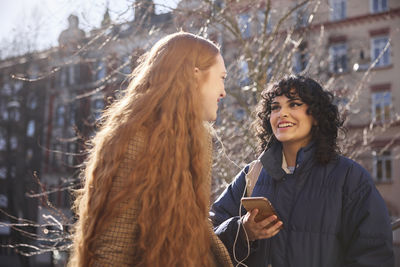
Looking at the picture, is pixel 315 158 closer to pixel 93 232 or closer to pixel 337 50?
pixel 93 232

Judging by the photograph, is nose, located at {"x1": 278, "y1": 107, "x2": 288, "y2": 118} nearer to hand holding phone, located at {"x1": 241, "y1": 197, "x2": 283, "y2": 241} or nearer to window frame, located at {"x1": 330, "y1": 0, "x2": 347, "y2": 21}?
hand holding phone, located at {"x1": 241, "y1": 197, "x2": 283, "y2": 241}

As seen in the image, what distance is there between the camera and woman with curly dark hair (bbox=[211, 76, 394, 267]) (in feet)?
7.61

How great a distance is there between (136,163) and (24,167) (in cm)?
2173

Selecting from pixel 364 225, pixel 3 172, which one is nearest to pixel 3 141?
pixel 3 172

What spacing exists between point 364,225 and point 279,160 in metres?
0.72

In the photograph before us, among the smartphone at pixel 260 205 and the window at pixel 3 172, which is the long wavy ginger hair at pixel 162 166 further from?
the window at pixel 3 172

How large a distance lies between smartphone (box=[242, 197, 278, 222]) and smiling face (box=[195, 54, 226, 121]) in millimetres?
506

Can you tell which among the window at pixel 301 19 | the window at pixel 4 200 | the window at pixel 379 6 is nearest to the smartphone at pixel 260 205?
the window at pixel 301 19

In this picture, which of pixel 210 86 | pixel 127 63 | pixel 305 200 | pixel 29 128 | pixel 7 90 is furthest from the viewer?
pixel 29 128

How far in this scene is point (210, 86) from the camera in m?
2.16

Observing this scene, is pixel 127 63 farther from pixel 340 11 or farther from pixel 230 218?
pixel 340 11

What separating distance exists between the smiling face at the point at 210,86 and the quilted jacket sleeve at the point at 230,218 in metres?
0.81

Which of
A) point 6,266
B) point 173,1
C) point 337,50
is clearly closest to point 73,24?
point 173,1

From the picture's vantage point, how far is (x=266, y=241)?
2564mm
